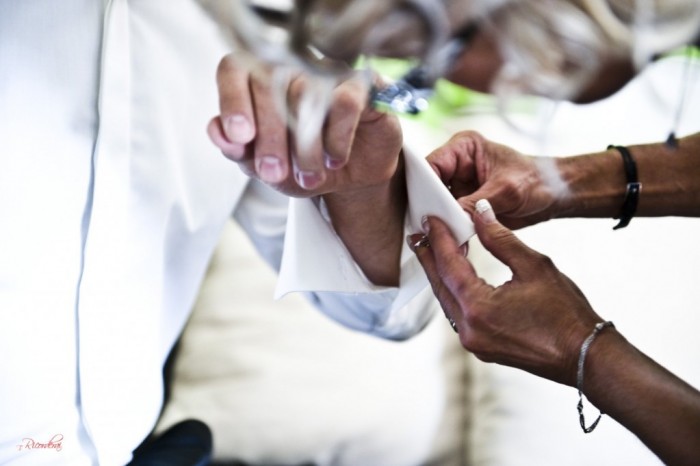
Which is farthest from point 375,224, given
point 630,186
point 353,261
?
point 630,186

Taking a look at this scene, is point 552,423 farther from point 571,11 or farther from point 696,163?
point 571,11

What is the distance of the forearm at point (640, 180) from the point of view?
0.62 m

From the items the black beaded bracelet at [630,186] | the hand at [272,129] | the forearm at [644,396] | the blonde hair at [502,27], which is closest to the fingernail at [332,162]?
the hand at [272,129]

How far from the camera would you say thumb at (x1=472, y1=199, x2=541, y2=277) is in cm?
48

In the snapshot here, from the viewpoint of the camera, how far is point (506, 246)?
482 millimetres

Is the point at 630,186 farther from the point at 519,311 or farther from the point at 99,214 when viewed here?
the point at 99,214

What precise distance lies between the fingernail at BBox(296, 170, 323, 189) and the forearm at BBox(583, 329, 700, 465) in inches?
9.3

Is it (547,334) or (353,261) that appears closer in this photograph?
(547,334)

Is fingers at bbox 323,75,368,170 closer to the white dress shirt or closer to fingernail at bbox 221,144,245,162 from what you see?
fingernail at bbox 221,144,245,162

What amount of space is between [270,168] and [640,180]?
16.3 inches

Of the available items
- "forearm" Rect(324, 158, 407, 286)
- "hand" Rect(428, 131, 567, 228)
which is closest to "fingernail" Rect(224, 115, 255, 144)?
"forearm" Rect(324, 158, 407, 286)

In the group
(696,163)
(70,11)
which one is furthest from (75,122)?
(696,163)

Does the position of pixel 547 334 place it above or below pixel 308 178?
below

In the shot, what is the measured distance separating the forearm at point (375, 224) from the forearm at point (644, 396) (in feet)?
0.66
